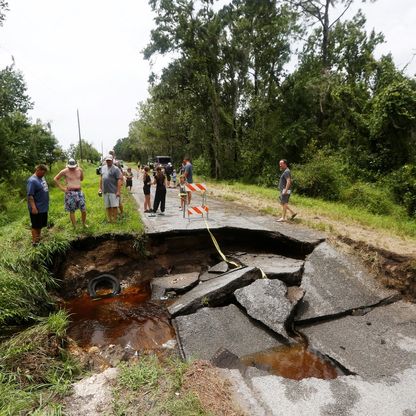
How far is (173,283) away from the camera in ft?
22.5

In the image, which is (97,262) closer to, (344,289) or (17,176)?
(344,289)

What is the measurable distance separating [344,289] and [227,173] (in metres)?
18.5

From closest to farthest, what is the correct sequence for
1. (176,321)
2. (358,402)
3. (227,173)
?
(358,402)
(176,321)
(227,173)

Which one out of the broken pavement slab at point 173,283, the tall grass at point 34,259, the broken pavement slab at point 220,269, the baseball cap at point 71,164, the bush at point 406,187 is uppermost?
the baseball cap at point 71,164

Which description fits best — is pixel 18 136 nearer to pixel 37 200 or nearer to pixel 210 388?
pixel 37 200

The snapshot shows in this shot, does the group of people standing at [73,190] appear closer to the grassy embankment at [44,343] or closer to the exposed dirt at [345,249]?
the grassy embankment at [44,343]

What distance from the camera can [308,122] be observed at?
65.6 feet

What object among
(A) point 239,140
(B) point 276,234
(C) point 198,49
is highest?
(C) point 198,49

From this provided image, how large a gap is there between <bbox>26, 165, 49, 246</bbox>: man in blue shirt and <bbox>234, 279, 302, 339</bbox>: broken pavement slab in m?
4.39

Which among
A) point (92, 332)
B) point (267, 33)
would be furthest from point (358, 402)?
point (267, 33)

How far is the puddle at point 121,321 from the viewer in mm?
5166

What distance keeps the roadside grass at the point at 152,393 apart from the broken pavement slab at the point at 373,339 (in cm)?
234

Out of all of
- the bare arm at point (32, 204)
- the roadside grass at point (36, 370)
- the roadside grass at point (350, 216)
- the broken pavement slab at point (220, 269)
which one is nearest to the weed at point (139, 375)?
the roadside grass at point (36, 370)

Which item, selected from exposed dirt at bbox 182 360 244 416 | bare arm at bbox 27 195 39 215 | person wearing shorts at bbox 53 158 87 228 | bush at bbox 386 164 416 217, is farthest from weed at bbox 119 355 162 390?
bush at bbox 386 164 416 217
